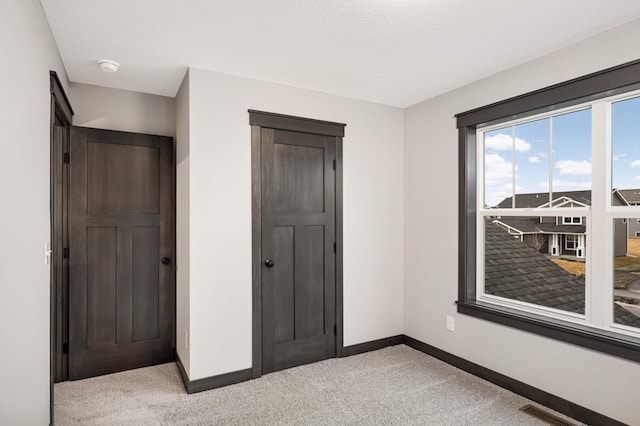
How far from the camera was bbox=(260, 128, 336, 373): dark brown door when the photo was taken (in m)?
3.22

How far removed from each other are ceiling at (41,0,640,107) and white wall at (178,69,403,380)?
8.2 inches

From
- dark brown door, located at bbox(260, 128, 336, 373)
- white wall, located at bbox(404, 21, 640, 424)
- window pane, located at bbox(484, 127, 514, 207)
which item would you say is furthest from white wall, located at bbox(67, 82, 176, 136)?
window pane, located at bbox(484, 127, 514, 207)

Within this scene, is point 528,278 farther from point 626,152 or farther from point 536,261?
point 626,152

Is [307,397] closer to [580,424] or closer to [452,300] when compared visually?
[452,300]

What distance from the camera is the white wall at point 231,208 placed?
2.89 m

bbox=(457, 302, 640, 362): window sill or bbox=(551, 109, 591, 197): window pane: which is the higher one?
bbox=(551, 109, 591, 197): window pane

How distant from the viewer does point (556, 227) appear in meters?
2.77

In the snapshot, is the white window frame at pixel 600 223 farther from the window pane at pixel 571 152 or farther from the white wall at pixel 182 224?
the white wall at pixel 182 224

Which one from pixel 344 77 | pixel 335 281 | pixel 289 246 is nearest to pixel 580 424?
pixel 335 281

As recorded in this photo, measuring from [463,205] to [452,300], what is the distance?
2.87ft

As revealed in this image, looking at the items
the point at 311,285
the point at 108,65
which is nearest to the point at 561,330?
the point at 311,285

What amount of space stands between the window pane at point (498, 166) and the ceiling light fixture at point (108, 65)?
310 centimetres

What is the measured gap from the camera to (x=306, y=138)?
3.40 metres

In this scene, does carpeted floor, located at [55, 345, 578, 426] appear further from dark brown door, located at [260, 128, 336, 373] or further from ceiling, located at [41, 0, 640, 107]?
ceiling, located at [41, 0, 640, 107]
